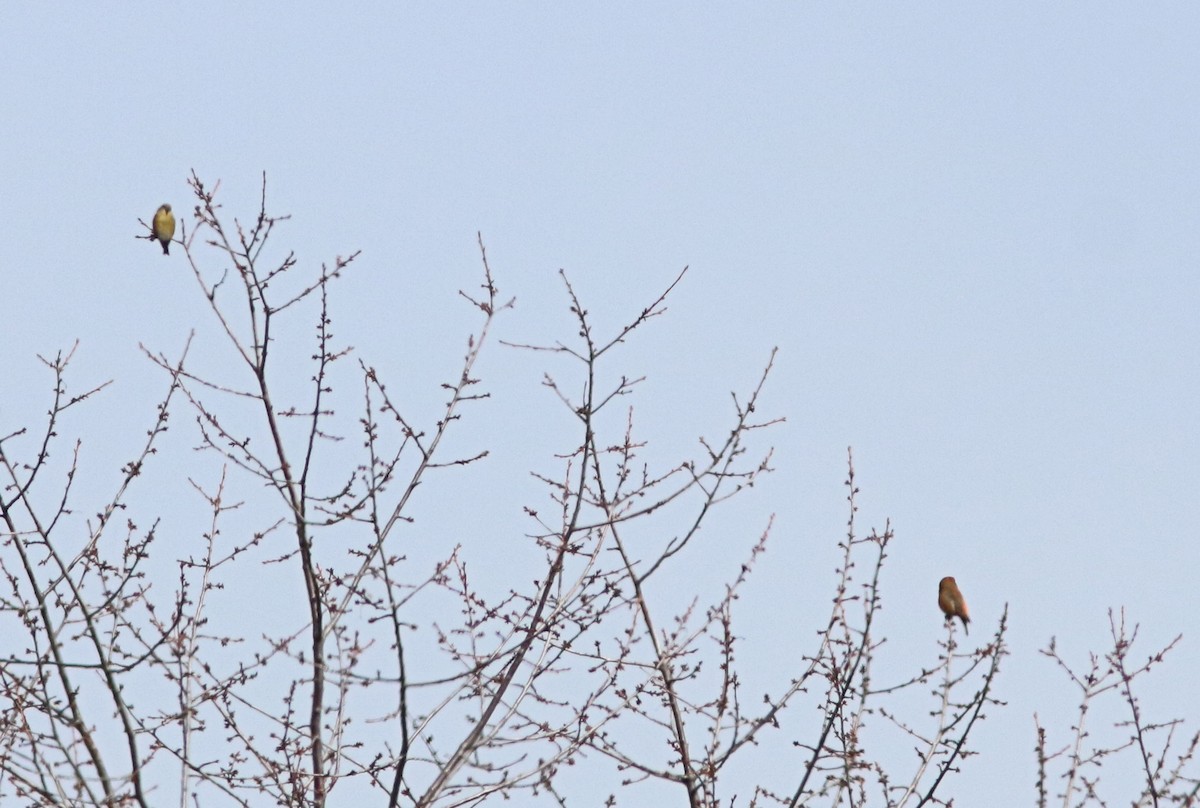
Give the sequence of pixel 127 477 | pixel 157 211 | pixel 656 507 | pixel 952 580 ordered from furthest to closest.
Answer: pixel 157 211, pixel 952 580, pixel 127 477, pixel 656 507

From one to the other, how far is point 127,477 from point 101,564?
365mm

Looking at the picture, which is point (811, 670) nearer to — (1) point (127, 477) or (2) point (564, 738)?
(2) point (564, 738)

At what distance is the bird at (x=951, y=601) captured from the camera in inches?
270

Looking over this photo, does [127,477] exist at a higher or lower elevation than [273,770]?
higher

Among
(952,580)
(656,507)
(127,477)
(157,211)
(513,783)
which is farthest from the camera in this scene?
(157,211)

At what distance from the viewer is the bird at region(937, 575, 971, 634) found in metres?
6.87

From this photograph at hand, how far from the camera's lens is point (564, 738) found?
19.0 ft

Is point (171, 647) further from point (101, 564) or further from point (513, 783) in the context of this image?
point (513, 783)

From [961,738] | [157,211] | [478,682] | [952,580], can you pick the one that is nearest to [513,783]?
[478,682]

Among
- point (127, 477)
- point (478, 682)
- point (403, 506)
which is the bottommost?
point (478, 682)

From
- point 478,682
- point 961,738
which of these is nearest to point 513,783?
point 478,682

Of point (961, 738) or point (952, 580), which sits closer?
point (961, 738)

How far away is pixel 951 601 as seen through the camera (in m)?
6.91

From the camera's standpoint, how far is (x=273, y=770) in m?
5.43
